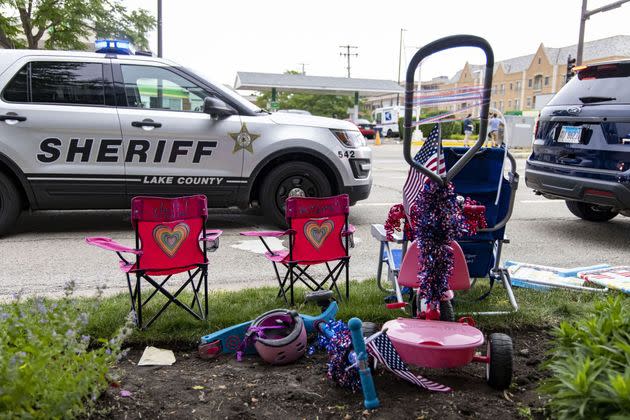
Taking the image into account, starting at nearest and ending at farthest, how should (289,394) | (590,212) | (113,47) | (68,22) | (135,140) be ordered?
1. (289,394)
2. (135,140)
3. (113,47)
4. (590,212)
5. (68,22)

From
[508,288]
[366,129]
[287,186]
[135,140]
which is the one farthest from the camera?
[366,129]

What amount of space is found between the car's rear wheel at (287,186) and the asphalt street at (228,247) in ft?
1.36

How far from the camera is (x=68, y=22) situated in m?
19.6

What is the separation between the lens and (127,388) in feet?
8.67

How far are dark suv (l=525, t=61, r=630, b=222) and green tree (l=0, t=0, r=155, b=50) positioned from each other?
57.4 feet

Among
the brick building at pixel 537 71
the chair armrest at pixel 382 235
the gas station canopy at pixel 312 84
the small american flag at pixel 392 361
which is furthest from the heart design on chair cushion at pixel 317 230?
the brick building at pixel 537 71

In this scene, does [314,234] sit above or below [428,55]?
below

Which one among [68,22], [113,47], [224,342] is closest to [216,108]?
[113,47]

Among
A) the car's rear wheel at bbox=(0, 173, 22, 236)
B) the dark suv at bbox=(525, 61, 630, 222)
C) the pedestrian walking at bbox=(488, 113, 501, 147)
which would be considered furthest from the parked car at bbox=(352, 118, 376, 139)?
the car's rear wheel at bbox=(0, 173, 22, 236)

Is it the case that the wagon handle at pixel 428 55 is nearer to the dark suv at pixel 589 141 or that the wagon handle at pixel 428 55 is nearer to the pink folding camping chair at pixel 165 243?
the pink folding camping chair at pixel 165 243

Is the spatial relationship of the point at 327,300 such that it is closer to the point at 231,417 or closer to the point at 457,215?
the point at 457,215

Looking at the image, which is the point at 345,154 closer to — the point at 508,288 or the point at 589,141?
the point at 589,141

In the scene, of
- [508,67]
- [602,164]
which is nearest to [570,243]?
[602,164]

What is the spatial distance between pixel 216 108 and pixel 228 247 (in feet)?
5.09
